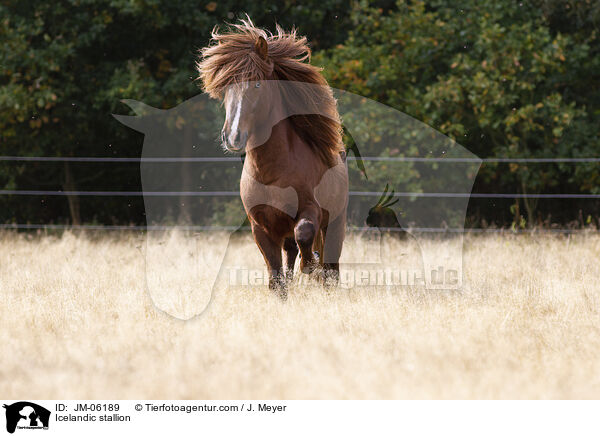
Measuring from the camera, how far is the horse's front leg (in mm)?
4941

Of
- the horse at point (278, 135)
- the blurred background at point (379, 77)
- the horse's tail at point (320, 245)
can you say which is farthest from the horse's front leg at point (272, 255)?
the blurred background at point (379, 77)

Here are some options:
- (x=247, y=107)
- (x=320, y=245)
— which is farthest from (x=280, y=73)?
(x=320, y=245)

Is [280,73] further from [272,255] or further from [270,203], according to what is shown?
[272,255]

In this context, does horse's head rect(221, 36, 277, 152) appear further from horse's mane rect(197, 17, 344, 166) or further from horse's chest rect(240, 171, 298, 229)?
horse's chest rect(240, 171, 298, 229)

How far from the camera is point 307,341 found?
3.84 metres

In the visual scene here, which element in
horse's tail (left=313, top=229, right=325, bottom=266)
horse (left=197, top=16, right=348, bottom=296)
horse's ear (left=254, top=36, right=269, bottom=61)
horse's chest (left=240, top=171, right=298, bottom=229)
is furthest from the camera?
horse's tail (left=313, top=229, right=325, bottom=266)

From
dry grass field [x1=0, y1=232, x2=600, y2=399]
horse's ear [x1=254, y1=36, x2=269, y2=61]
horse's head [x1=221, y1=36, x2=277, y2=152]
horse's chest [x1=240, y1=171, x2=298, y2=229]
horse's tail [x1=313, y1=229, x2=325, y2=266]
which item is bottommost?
dry grass field [x1=0, y1=232, x2=600, y2=399]

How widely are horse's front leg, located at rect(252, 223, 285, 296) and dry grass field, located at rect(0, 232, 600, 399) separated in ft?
0.33

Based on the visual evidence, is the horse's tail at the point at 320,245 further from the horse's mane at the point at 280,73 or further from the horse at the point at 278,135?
the horse's mane at the point at 280,73

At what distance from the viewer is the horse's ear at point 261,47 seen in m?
4.59

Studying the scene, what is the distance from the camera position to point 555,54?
9.70 m
